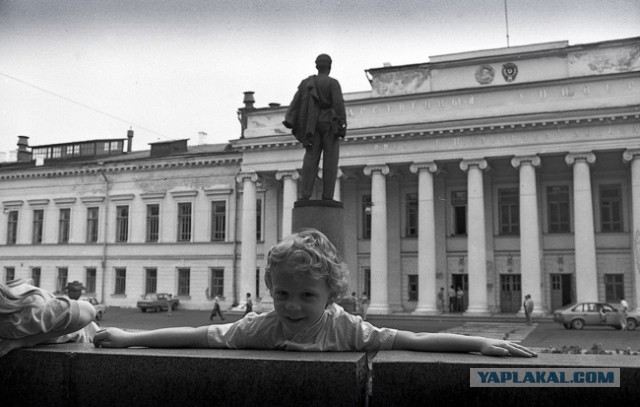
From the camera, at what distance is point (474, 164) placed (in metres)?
31.1

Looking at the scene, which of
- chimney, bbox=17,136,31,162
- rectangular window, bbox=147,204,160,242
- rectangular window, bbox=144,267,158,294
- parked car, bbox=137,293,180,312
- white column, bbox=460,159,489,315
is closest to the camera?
white column, bbox=460,159,489,315

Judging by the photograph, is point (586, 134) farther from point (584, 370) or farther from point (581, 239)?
point (584, 370)

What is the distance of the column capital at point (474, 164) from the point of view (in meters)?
30.8

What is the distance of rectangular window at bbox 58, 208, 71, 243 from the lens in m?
42.8

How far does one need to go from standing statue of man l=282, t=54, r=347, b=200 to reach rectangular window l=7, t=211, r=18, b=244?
3921 cm

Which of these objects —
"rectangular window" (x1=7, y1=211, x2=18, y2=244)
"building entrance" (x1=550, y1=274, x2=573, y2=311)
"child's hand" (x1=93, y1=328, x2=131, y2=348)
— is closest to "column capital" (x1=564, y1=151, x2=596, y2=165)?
"building entrance" (x1=550, y1=274, x2=573, y2=311)

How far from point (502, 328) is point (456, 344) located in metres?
24.2

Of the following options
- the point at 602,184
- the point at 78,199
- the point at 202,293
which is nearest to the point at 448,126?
the point at 602,184

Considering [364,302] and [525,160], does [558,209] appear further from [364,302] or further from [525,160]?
[364,302]

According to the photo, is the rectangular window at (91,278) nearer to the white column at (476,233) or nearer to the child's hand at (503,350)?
the white column at (476,233)

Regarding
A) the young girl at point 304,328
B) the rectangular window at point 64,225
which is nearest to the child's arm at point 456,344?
the young girl at point 304,328

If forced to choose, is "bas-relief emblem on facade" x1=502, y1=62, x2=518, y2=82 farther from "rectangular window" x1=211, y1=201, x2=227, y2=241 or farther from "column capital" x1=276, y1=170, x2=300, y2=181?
"rectangular window" x1=211, y1=201, x2=227, y2=241

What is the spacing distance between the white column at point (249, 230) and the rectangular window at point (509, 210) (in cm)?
1323

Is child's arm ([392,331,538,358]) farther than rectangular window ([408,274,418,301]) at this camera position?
No
